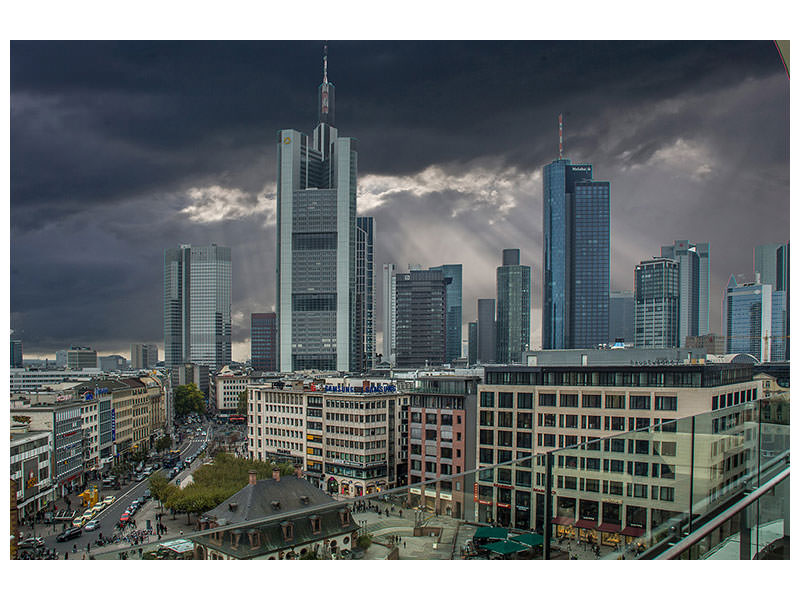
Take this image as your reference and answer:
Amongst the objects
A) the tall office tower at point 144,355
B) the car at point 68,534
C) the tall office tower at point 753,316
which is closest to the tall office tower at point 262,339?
the tall office tower at point 144,355

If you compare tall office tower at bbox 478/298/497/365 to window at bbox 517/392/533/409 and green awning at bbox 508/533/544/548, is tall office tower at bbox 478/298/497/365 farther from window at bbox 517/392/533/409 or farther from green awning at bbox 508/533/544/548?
green awning at bbox 508/533/544/548

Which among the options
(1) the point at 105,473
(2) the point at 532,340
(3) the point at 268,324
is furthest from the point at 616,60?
(3) the point at 268,324

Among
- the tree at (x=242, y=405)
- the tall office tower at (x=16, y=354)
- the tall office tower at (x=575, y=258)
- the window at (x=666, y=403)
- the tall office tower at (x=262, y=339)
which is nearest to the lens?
the window at (x=666, y=403)

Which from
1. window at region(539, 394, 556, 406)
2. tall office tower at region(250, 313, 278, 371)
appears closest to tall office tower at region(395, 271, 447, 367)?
tall office tower at region(250, 313, 278, 371)

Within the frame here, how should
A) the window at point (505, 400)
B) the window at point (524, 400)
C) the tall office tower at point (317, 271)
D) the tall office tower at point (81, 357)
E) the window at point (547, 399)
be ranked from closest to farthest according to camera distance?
1. the window at point (547, 399)
2. the window at point (524, 400)
3. the window at point (505, 400)
4. the tall office tower at point (317, 271)
5. the tall office tower at point (81, 357)

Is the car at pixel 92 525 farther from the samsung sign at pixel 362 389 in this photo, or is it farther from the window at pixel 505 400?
the window at pixel 505 400

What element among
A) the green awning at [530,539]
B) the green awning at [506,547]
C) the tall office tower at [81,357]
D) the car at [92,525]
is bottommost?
the car at [92,525]
